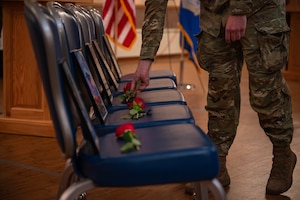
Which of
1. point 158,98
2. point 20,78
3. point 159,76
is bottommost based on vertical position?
point 20,78

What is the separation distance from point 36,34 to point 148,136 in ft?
1.39

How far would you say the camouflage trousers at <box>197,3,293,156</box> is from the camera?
2.31 m

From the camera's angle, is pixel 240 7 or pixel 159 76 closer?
pixel 240 7

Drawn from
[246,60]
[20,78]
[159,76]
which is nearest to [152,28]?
[246,60]

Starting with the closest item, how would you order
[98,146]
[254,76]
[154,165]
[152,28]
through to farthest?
[154,165]
[98,146]
[152,28]
[254,76]

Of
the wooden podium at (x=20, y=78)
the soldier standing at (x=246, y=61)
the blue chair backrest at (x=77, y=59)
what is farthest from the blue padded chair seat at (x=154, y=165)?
the wooden podium at (x=20, y=78)

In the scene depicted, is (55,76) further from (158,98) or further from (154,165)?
(158,98)

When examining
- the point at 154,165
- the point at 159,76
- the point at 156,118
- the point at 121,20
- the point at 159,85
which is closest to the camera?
the point at 154,165

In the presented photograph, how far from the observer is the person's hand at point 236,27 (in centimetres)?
223

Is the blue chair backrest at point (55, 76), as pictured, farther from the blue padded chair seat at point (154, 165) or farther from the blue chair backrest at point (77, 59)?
the blue chair backrest at point (77, 59)

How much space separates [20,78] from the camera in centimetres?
364

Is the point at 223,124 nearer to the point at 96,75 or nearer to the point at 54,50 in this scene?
the point at 96,75

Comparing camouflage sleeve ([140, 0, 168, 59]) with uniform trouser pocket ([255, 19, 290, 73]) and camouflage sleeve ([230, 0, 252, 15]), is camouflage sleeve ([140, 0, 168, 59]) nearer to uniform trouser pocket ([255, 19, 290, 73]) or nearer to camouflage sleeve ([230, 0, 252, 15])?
camouflage sleeve ([230, 0, 252, 15])

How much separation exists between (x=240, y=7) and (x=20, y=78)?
187 centimetres
